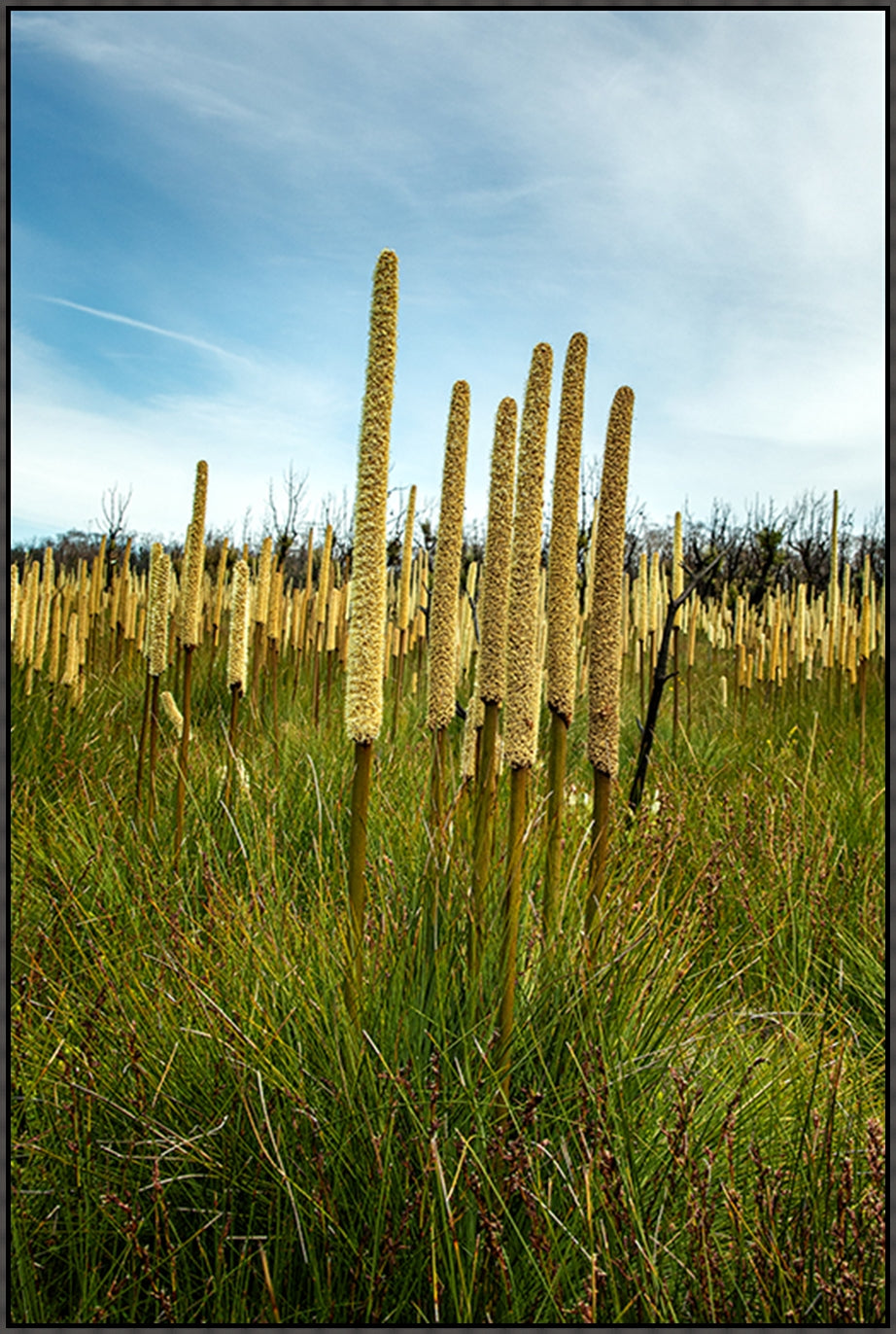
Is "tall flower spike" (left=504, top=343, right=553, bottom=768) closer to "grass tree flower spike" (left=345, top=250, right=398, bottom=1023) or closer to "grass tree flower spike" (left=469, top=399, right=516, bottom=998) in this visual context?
"grass tree flower spike" (left=469, top=399, right=516, bottom=998)

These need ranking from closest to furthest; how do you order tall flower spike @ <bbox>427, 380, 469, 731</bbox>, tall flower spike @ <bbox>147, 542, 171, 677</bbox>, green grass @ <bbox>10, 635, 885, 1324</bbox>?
green grass @ <bbox>10, 635, 885, 1324</bbox>
tall flower spike @ <bbox>427, 380, 469, 731</bbox>
tall flower spike @ <bbox>147, 542, 171, 677</bbox>

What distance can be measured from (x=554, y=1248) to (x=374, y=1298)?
34cm

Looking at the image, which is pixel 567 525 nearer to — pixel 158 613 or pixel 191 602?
pixel 191 602

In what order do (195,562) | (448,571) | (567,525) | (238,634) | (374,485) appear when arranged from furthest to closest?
1. (238,634)
2. (195,562)
3. (448,571)
4. (567,525)
5. (374,485)

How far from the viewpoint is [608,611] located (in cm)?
189

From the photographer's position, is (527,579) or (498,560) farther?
(498,560)

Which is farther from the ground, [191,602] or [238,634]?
[191,602]

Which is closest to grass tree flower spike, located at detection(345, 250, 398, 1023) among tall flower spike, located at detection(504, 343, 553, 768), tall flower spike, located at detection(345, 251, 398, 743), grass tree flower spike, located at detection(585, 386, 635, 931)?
tall flower spike, located at detection(345, 251, 398, 743)

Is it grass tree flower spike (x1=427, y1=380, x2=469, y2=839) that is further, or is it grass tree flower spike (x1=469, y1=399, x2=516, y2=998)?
grass tree flower spike (x1=427, y1=380, x2=469, y2=839)

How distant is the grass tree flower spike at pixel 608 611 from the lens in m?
1.88

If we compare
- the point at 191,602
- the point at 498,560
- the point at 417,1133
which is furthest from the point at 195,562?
the point at 417,1133

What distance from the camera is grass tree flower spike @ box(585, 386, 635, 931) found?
1883 millimetres

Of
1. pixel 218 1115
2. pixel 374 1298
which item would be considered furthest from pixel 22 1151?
pixel 374 1298

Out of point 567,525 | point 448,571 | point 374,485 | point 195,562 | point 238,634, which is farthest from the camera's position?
point 238,634
